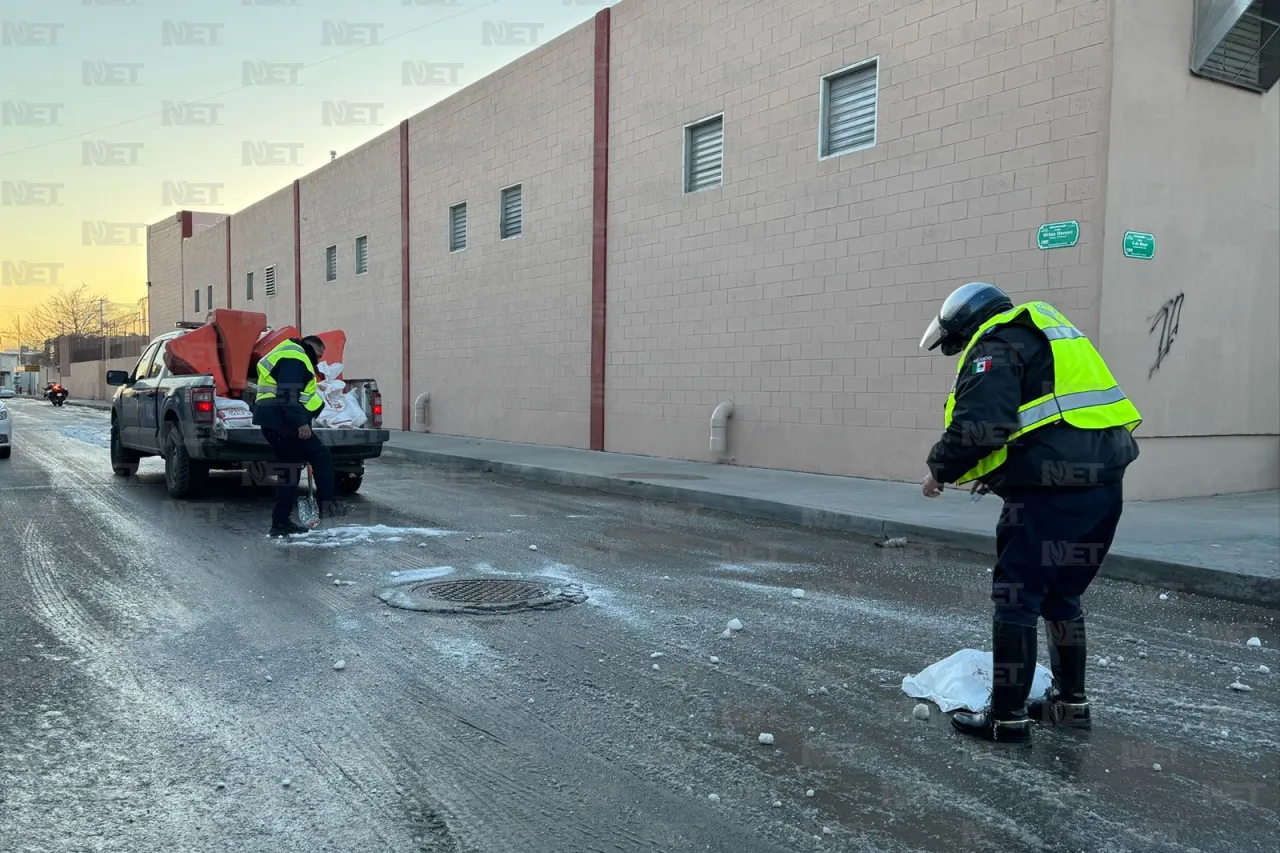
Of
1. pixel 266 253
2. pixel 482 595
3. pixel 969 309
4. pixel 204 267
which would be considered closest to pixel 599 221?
pixel 482 595

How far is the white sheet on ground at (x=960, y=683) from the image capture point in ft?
13.9

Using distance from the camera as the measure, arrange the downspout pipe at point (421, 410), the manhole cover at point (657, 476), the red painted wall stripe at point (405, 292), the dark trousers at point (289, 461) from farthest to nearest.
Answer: the red painted wall stripe at point (405, 292) → the downspout pipe at point (421, 410) → the manhole cover at point (657, 476) → the dark trousers at point (289, 461)

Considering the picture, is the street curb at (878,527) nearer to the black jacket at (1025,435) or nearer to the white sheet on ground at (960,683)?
the white sheet on ground at (960,683)

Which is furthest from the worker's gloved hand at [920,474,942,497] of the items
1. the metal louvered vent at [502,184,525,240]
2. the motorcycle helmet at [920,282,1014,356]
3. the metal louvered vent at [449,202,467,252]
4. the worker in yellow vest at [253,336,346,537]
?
the metal louvered vent at [449,202,467,252]

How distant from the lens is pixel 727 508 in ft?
36.4

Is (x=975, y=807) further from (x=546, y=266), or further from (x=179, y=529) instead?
(x=546, y=266)

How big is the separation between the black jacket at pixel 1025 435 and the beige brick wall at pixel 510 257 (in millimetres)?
14305

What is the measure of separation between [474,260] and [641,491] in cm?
1074

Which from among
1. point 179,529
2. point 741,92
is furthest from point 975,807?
point 741,92

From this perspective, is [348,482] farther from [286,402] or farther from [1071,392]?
[1071,392]

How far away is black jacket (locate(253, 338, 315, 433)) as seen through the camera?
27.7 feet

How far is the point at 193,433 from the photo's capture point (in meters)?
10.5

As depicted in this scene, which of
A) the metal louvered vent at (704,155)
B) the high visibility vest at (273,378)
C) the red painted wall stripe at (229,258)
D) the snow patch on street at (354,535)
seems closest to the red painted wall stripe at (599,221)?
the metal louvered vent at (704,155)

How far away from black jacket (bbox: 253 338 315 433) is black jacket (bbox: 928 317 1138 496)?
246 inches
